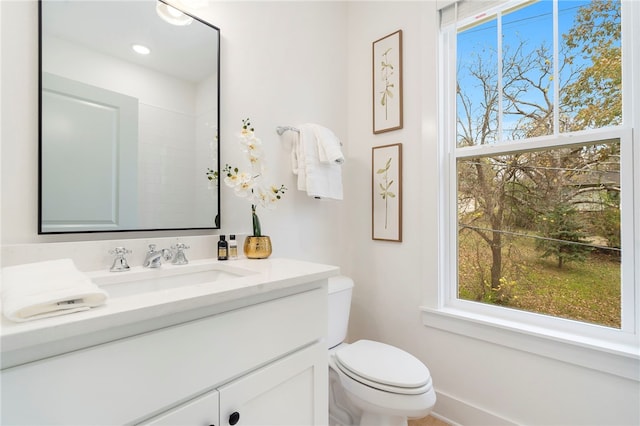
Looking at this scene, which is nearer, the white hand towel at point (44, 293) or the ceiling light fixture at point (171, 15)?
the white hand towel at point (44, 293)

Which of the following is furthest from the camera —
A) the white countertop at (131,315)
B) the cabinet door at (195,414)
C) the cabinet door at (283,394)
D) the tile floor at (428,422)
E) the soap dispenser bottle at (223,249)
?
the tile floor at (428,422)

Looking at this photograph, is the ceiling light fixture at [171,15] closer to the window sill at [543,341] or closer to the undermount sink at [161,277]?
the undermount sink at [161,277]

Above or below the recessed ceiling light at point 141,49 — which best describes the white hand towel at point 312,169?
below

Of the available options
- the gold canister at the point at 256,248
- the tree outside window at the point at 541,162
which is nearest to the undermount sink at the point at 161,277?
the gold canister at the point at 256,248

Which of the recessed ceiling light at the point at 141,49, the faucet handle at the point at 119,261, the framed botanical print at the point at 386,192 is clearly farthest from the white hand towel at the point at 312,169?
the faucet handle at the point at 119,261

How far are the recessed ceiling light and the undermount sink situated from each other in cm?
78

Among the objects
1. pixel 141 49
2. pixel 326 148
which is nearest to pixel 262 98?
pixel 326 148

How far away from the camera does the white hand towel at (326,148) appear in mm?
1515

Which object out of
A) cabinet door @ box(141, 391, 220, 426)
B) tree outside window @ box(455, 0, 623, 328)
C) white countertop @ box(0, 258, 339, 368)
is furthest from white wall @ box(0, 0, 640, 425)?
cabinet door @ box(141, 391, 220, 426)

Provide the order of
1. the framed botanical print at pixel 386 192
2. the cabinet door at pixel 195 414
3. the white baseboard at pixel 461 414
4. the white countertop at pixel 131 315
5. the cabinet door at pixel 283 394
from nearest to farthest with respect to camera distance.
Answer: the white countertop at pixel 131 315 → the cabinet door at pixel 195 414 → the cabinet door at pixel 283 394 → the white baseboard at pixel 461 414 → the framed botanical print at pixel 386 192

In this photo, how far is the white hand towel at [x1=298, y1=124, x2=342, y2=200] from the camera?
1.51 m

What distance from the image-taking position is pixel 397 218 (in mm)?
1709

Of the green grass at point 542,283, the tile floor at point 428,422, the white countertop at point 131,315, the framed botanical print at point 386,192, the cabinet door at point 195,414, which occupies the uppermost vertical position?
the framed botanical print at point 386,192

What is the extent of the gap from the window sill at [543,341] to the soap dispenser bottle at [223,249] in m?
1.07
